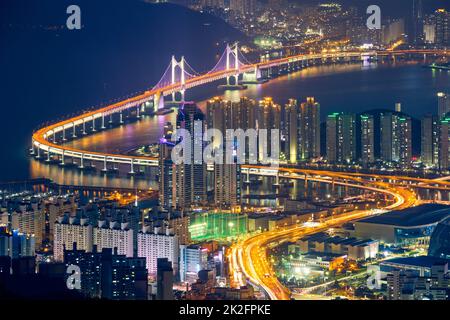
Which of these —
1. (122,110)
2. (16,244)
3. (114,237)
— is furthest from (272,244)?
(122,110)

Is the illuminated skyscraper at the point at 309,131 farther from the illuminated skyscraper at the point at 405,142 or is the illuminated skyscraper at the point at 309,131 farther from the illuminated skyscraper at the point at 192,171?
the illuminated skyscraper at the point at 192,171

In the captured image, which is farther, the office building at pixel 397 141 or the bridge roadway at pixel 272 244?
the office building at pixel 397 141

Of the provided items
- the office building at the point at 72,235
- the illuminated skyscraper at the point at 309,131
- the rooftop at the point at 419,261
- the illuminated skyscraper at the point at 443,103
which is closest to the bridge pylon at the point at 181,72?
the illuminated skyscraper at the point at 309,131

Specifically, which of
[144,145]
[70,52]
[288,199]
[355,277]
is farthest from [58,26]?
[355,277]

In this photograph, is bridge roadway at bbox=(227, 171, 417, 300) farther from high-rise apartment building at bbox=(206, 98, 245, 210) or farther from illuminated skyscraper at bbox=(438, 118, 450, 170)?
illuminated skyscraper at bbox=(438, 118, 450, 170)

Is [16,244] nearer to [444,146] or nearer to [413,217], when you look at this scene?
[413,217]

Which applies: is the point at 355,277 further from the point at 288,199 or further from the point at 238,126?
the point at 238,126
